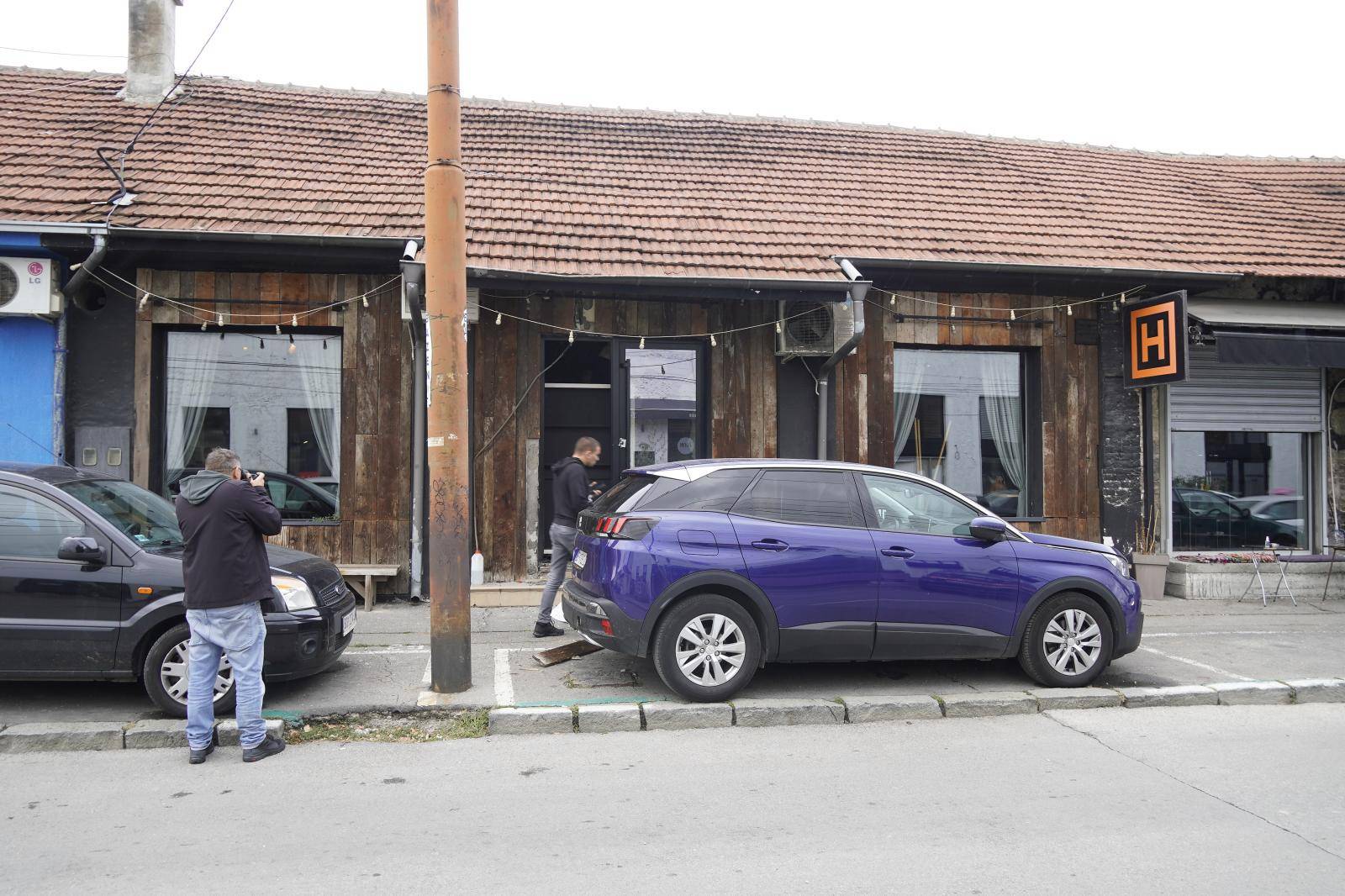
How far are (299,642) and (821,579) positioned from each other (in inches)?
139

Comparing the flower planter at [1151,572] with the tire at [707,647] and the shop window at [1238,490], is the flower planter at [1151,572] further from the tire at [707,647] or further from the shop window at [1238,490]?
the tire at [707,647]

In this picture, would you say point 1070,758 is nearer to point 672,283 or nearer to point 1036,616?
point 1036,616

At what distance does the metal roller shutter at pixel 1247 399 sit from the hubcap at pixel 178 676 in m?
10.7

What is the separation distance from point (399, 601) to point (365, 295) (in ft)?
10.8

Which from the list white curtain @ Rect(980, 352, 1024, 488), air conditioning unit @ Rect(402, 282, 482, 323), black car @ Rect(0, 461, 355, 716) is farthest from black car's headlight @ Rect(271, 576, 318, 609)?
white curtain @ Rect(980, 352, 1024, 488)

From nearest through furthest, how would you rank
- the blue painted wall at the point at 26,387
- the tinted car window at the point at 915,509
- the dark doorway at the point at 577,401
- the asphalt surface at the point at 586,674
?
the asphalt surface at the point at 586,674
the tinted car window at the point at 915,509
the blue painted wall at the point at 26,387
the dark doorway at the point at 577,401

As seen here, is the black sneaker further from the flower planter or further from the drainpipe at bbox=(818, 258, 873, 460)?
the flower planter

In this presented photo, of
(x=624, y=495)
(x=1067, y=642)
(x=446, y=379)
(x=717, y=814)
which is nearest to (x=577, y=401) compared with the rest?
(x=624, y=495)

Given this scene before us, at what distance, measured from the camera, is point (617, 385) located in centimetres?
1023

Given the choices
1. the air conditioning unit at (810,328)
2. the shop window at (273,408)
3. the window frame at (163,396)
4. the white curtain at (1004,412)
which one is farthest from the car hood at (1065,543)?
the shop window at (273,408)

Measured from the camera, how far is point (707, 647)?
6.13 meters

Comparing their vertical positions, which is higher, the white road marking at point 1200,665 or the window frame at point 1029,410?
the window frame at point 1029,410

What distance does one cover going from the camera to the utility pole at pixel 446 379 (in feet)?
20.7

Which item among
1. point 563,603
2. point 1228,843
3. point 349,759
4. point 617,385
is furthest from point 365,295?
point 1228,843
